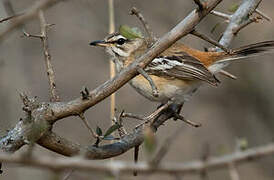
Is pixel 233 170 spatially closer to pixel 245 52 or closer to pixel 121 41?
pixel 245 52

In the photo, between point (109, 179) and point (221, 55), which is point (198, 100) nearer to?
point (221, 55)

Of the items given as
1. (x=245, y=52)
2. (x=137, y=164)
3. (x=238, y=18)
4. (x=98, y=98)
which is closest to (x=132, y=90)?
(x=245, y=52)

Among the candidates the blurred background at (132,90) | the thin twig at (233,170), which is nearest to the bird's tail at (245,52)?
the blurred background at (132,90)

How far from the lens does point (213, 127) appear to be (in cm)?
966

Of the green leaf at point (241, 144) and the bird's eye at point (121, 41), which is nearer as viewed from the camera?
the green leaf at point (241, 144)

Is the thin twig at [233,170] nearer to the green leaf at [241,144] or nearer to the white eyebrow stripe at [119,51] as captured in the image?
the green leaf at [241,144]

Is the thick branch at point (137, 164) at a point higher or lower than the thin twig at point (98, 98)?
lower

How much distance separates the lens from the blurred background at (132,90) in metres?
7.12

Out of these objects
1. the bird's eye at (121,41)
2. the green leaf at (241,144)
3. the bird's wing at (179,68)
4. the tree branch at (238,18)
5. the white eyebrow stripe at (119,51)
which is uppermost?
the bird's eye at (121,41)

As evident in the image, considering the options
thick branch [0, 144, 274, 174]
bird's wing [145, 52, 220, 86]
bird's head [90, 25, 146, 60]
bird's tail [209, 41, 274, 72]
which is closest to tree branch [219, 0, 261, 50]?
bird's tail [209, 41, 274, 72]

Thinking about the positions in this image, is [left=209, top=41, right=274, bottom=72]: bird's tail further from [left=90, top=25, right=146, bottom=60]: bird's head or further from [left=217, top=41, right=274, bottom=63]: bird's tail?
[left=90, top=25, right=146, bottom=60]: bird's head

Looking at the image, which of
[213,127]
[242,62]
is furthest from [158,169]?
[213,127]

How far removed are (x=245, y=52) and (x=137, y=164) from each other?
13.1ft

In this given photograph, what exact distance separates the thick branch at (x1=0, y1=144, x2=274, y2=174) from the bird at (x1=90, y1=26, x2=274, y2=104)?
372cm
